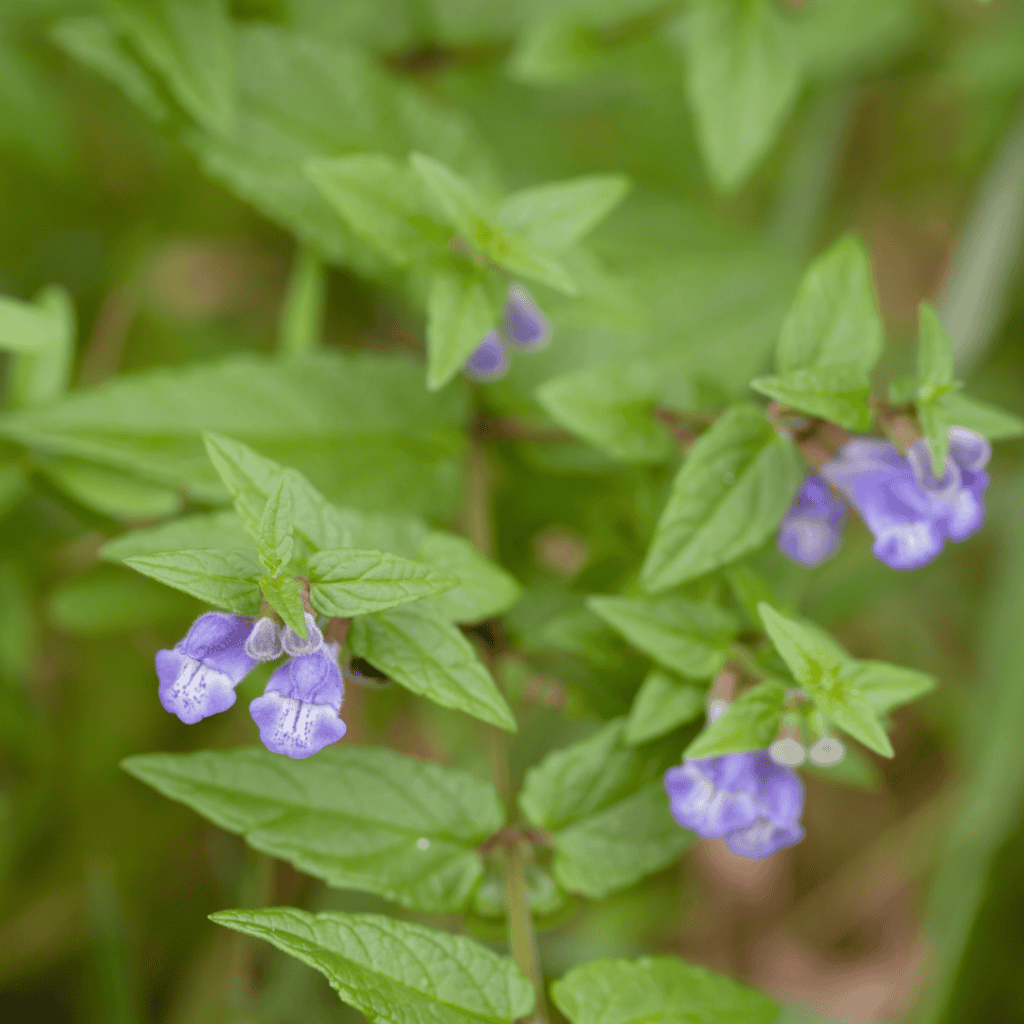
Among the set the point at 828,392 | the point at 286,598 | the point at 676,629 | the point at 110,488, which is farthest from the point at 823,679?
the point at 110,488

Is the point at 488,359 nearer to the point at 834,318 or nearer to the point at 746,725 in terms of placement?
Answer: the point at 834,318

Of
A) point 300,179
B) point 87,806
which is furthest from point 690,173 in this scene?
point 87,806

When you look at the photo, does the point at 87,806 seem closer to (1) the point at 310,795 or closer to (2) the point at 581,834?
(1) the point at 310,795

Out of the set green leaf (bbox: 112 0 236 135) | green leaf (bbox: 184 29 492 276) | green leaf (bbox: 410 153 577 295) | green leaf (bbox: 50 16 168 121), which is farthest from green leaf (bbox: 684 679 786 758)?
green leaf (bbox: 50 16 168 121)

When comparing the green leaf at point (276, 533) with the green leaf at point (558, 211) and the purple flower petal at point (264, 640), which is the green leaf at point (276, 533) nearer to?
the purple flower petal at point (264, 640)

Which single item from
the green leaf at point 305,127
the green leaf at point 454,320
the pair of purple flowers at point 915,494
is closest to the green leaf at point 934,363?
the pair of purple flowers at point 915,494
